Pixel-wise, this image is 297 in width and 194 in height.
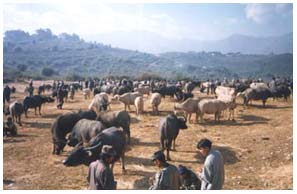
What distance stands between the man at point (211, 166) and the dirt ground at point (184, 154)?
3.69 meters

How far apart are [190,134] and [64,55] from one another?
364 feet

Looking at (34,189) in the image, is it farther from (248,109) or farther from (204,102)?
(248,109)

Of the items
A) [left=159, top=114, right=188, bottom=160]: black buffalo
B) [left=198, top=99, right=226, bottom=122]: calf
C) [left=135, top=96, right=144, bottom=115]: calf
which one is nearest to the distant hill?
[left=135, top=96, right=144, bottom=115]: calf

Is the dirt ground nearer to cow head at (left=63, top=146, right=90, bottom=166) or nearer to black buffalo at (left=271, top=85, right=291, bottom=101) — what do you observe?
cow head at (left=63, top=146, right=90, bottom=166)

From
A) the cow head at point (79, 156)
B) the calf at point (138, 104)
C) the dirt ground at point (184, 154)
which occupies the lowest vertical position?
the dirt ground at point (184, 154)

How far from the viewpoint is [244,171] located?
39.3 ft

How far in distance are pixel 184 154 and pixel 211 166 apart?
7.08 m

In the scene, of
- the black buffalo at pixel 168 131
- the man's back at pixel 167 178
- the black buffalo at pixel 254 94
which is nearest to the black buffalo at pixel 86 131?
the black buffalo at pixel 168 131

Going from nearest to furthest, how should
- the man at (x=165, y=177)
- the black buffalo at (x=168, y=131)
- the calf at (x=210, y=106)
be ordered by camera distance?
→ the man at (x=165, y=177) → the black buffalo at (x=168, y=131) → the calf at (x=210, y=106)

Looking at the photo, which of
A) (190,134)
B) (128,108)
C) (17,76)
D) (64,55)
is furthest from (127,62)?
(190,134)

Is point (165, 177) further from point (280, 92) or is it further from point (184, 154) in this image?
point (280, 92)

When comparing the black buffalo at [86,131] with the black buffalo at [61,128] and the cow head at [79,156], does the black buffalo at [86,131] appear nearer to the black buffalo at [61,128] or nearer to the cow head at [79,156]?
the black buffalo at [61,128]

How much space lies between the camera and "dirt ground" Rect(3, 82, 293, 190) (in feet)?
36.5

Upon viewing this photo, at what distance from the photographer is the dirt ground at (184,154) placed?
36.5 ft
